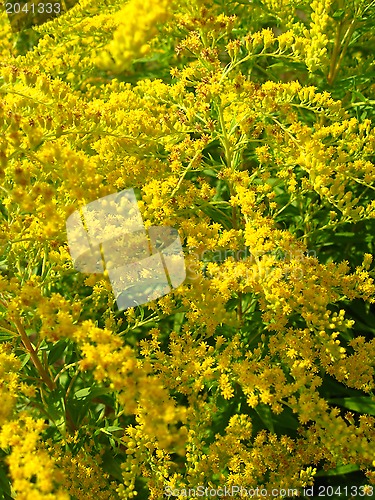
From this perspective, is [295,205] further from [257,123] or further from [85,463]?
[85,463]

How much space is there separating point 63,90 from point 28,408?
169 cm

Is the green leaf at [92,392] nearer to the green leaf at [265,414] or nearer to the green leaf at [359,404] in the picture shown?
the green leaf at [265,414]

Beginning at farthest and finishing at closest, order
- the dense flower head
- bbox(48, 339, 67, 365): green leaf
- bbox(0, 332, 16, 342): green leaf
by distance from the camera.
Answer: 1. bbox(48, 339, 67, 365): green leaf
2. bbox(0, 332, 16, 342): green leaf
3. the dense flower head

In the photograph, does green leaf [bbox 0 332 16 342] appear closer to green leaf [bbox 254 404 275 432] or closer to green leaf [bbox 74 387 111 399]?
green leaf [bbox 74 387 111 399]

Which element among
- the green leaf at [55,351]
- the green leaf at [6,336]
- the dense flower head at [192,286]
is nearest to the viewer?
the dense flower head at [192,286]

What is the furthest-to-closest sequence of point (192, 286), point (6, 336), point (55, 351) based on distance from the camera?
point (55, 351), point (6, 336), point (192, 286)

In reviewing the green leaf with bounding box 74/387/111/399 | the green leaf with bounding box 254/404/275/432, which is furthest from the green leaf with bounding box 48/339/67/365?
the green leaf with bounding box 254/404/275/432

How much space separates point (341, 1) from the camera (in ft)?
8.38

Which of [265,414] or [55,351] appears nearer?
[265,414]

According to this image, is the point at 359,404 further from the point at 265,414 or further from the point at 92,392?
the point at 92,392

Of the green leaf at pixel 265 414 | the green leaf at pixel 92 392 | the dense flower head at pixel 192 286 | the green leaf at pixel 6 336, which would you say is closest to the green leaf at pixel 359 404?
the dense flower head at pixel 192 286

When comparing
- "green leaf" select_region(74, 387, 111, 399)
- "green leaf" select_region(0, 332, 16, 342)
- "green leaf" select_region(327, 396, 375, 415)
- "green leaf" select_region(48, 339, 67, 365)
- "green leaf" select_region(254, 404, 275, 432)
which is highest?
"green leaf" select_region(0, 332, 16, 342)

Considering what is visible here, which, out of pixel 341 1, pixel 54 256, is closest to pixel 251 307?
pixel 54 256

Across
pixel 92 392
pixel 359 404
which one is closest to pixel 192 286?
pixel 92 392
